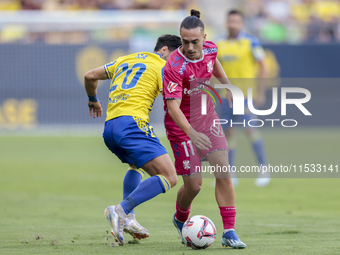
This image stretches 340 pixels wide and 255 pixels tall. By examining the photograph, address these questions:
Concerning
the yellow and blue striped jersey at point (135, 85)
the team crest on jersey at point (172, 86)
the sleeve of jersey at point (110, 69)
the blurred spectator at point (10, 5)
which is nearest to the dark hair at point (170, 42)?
the yellow and blue striped jersey at point (135, 85)

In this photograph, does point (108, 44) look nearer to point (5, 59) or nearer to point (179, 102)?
point (5, 59)

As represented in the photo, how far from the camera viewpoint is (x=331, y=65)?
1977cm

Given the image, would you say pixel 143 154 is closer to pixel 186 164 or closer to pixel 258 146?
pixel 186 164

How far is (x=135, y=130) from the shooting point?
16.0 feet

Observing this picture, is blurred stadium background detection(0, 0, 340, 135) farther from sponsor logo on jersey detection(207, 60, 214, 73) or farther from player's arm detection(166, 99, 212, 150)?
player's arm detection(166, 99, 212, 150)

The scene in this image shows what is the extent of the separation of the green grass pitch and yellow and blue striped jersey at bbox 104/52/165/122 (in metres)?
1.21

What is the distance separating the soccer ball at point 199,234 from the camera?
4.55 metres

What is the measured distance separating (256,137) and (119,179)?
2805 millimetres

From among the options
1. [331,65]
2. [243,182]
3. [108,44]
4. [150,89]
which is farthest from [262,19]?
[150,89]

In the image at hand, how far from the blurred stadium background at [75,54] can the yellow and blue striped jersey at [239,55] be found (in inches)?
402

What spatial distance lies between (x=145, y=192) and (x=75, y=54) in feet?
51.5

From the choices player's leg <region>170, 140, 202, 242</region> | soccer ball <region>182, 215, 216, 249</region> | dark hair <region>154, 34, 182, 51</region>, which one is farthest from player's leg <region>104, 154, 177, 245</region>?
dark hair <region>154, 34, 182, 51</region>

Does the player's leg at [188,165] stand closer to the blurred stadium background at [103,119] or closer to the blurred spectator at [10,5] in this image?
the blurred stadium background at [103,119]

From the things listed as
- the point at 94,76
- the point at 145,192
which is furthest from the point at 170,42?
the point at 145,192
